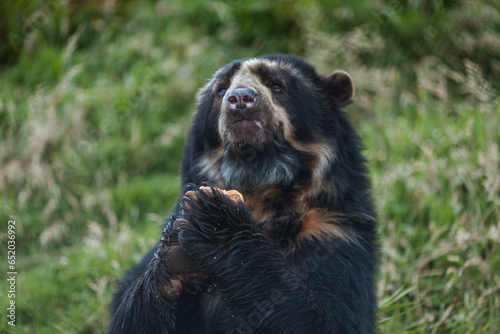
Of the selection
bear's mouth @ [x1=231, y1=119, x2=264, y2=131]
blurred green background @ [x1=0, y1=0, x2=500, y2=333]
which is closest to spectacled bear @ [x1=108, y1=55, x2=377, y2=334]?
bear's mouth @ [x1=231, y1=119, x2=264, y2=131]

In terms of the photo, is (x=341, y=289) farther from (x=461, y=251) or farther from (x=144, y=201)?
(x=144, y=201)

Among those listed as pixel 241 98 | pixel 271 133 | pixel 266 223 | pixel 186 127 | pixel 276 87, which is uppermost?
pixel 241 98

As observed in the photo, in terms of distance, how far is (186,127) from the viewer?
24.9 ft

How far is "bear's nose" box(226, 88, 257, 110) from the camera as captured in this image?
3441 millimetres

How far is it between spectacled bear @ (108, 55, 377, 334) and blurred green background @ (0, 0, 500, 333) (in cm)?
116

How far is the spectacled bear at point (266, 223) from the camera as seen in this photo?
2939mm

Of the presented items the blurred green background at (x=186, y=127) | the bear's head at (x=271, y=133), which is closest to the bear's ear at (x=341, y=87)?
the bear's head at (x=271, y=133)

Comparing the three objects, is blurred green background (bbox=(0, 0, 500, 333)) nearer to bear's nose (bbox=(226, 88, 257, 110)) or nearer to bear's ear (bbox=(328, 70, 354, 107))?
bear's ear (bbox=(328, 70, 354, 107))

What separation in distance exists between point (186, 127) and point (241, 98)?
4217 mm

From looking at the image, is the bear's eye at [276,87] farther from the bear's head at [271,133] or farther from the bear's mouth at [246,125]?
the bear's mouth at [246,125]

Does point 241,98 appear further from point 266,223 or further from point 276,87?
point 266,223

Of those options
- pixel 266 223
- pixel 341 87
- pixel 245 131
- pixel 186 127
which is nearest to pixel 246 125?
pixel 245 131

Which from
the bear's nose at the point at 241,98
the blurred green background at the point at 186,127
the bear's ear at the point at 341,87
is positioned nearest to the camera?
the bear's nose at the point at 241,98

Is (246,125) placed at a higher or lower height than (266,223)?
higher
